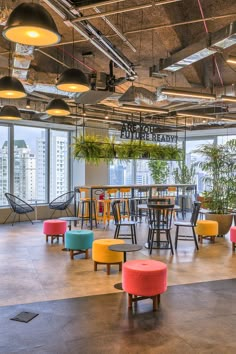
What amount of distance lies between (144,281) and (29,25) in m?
2.83

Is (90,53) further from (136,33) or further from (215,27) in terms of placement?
(215,27)

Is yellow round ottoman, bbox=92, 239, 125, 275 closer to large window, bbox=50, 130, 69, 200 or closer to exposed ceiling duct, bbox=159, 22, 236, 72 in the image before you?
exposed ceiling duct, bbox=159, 22, 236, 72

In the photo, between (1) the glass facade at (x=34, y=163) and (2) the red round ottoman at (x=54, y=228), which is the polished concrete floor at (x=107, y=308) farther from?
(1) the glass facade at (x=34, y=163)

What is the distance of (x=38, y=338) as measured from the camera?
327cm

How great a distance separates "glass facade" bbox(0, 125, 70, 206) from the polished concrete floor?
4668mm

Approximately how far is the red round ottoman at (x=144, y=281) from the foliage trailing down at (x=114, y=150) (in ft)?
19.6

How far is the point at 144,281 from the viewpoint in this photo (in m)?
3.94

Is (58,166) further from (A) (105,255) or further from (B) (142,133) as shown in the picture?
(A) (105,255)

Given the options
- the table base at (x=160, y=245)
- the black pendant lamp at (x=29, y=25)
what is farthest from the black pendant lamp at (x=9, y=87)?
the table base at (x=160, y=245)

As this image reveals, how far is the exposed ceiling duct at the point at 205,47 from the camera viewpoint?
4.57 metres

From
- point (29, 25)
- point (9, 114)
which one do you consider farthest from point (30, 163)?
point (29, 25)

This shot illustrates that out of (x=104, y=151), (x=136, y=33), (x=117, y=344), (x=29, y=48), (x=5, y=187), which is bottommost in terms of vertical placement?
(x=117, y=344)

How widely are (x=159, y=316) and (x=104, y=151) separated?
6815mm

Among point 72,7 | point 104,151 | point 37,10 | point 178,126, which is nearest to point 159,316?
point 37,10
